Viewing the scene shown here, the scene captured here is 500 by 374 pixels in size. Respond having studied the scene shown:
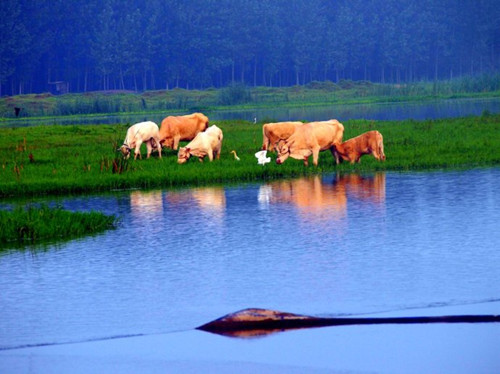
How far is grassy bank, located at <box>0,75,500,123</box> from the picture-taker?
103 m

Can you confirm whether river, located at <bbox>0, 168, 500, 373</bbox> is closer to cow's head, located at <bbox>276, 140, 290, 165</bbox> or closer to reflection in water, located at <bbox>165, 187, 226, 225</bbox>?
reflection in water, located at <bbox>165, 187, 226, 225</bbox>

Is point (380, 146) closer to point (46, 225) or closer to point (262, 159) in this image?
point (262, 159)

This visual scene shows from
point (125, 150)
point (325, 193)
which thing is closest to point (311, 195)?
point (325, 193)

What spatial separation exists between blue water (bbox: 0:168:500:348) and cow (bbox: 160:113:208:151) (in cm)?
1144

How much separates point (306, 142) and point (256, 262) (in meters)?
13.8

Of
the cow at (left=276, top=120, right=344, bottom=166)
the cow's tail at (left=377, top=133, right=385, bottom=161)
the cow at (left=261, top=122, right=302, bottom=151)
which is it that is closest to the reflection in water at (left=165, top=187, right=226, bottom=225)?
the cow at (left=276, top=120, right=344, bottom=166)

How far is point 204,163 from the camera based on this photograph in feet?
98.8

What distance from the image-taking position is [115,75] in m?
160

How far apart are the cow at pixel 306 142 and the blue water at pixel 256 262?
518 centimetres

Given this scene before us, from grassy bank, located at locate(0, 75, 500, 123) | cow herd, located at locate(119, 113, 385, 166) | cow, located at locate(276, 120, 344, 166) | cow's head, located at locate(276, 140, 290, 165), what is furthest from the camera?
grassy bank, located at locate(0, 75, 500, 123)

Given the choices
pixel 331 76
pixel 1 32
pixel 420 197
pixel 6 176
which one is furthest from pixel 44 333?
pixel 331 76

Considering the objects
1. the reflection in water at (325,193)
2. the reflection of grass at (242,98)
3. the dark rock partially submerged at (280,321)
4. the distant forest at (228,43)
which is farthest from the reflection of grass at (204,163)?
the distant forest at (228,43)

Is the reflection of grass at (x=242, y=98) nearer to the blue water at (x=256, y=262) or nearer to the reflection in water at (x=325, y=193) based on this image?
the reflection in water at (x=325, y=193)

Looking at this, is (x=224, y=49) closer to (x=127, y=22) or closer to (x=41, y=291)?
(x=127, y=22)
